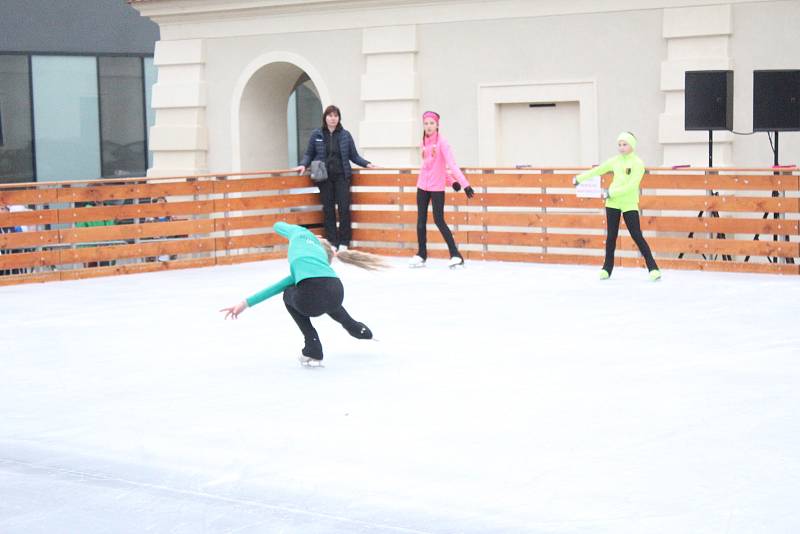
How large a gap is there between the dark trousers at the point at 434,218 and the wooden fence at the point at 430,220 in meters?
1.15

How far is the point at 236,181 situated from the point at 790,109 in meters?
7.00

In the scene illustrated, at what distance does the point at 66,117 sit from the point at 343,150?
41.5ft

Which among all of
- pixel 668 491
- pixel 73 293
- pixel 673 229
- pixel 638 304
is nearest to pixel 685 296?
pixel 638 304

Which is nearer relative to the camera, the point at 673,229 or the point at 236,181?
the point at 673,229

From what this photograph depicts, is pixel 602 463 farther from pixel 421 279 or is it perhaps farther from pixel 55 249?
pixel 55 249

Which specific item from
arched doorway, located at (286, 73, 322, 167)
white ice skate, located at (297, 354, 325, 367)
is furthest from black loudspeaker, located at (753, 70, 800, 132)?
arched doorway, located at (286, 73, 322, 167)

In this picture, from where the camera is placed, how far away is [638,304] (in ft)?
43.6

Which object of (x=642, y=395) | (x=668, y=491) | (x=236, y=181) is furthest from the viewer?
(x=236, y=181)

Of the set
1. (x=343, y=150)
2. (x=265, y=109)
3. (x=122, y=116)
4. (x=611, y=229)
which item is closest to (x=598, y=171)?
(x=611, y=229)

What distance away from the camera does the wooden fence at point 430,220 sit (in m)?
16.0

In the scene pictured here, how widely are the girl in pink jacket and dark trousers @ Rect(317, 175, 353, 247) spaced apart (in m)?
1.78

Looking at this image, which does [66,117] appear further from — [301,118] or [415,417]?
[415,417]

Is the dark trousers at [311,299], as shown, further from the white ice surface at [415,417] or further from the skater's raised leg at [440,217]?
the skater's raised leg at [440,217]

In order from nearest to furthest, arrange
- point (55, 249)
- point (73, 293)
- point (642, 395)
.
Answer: point (642, 395) → point (73, 293) → point (55, 249)
